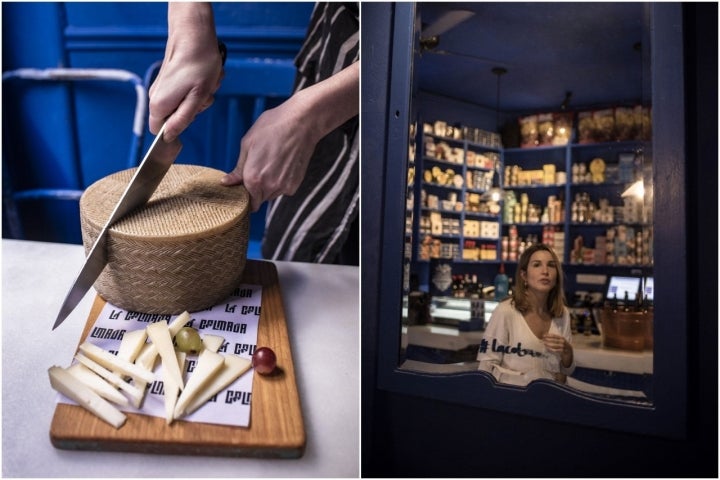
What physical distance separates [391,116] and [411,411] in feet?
1.42

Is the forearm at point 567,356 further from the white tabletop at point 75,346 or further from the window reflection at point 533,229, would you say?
the white tabletop at point 75,346

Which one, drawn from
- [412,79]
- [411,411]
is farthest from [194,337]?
[412,79]

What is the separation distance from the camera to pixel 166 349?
571 mm

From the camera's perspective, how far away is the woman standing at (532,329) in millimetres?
668

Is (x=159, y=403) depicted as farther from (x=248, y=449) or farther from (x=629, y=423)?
(x=629, y=423)

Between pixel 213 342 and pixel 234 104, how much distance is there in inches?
17.6

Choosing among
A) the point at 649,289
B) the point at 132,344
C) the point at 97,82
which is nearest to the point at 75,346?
the point at 132,344

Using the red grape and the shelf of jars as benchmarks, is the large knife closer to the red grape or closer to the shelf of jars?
the red grape

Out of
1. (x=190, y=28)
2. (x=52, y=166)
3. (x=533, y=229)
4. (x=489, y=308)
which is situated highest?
(x=190, y=28)

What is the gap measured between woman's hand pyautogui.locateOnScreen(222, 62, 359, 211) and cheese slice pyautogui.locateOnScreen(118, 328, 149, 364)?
0.90ft

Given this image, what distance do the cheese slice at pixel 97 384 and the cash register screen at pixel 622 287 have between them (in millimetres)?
592

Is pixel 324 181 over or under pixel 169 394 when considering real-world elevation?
over

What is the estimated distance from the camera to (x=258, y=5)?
0.92 meters

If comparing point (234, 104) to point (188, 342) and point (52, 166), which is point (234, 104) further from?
point (188, 342)
